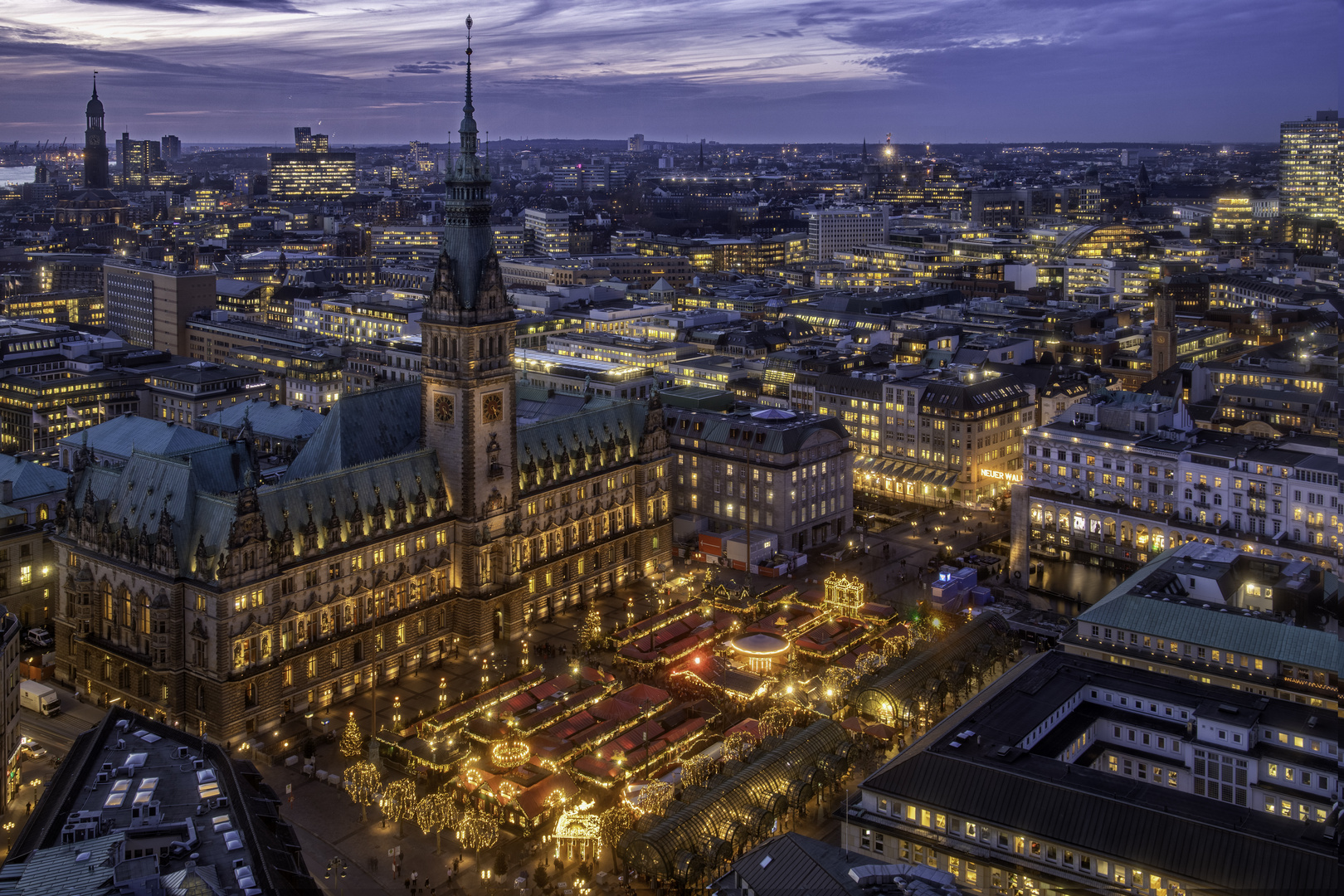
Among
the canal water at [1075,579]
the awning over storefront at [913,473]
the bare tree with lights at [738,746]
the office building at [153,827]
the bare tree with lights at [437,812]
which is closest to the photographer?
the office building at [153,827]

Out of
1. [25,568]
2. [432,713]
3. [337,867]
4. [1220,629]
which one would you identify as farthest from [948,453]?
[25,568]

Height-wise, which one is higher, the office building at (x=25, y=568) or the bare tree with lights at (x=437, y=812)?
the office building at (x=25, y=568)

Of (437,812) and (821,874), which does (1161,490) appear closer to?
(821,874)

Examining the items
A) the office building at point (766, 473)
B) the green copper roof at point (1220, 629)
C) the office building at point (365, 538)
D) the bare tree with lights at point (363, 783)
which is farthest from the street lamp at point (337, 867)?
the office building at point (766, 473)

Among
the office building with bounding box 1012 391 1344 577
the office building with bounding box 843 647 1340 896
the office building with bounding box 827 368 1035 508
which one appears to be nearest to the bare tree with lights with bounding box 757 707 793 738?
the office building with bounding box 843 647 1340 896

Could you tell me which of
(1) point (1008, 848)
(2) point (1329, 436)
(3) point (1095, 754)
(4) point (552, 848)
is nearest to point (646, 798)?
(4) point (552, 848)

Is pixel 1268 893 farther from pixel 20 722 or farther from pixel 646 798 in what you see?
pixel 20 722

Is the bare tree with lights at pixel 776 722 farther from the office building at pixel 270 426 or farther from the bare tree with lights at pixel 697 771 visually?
the office building at pixel 270 426

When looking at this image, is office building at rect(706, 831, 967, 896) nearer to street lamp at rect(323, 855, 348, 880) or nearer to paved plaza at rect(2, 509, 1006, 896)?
paved plaza at rect(2, 509, 1006, 896)
